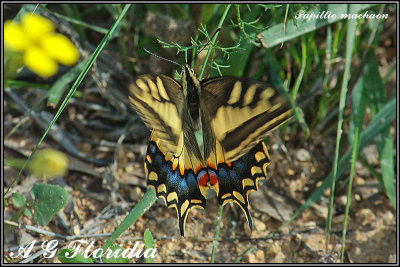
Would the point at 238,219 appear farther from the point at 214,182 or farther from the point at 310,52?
the point at 310,52

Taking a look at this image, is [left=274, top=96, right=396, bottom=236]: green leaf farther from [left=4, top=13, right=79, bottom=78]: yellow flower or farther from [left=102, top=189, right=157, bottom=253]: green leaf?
[left=4, top=13, right=79, bottom=78]: yellow flower

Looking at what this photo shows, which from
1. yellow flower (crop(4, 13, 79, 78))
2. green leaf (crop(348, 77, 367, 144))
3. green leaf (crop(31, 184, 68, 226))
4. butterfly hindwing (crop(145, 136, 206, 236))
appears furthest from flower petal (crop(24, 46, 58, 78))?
green leaf (crop(348, 77, 367, 144))

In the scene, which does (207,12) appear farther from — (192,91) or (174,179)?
(174,179)

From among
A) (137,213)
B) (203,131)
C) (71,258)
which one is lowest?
(71,258)

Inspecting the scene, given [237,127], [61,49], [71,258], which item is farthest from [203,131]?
[61,49]

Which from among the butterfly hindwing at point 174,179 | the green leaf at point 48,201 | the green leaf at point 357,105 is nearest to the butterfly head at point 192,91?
the butterfly hindwing at point 174,179
